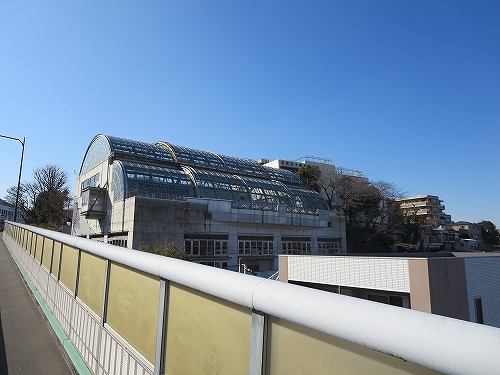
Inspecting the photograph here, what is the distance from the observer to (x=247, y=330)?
1919 mm

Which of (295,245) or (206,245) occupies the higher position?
(206,245)

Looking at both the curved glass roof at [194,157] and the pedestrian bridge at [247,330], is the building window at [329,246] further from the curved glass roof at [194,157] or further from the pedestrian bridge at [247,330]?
the pedestrian bridge at [247,330]

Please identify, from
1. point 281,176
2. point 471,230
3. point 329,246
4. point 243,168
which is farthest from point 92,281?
point 471,230

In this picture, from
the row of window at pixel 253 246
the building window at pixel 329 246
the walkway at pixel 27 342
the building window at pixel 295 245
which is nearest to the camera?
the walkway at pixel 27 342

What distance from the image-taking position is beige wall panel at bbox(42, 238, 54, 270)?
7914mm

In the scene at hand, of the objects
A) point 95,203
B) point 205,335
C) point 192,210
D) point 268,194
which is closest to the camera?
point 205,335

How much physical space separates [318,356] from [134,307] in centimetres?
235

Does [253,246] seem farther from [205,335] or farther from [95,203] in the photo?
[205,335]

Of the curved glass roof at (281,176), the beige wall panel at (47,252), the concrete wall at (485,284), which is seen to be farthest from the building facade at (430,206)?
the beige wall panel at (47,252)

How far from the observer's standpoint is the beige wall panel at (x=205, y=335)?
1.96 metres

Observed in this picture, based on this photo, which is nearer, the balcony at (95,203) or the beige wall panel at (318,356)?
the beige wall panel at (318,356)

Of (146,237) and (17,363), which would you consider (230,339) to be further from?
(146,237)

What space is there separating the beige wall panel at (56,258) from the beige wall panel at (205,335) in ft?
18.1

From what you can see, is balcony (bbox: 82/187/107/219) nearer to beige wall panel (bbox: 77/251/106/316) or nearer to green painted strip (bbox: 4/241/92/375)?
green painted strip (bbox: 4/241/92/375)
